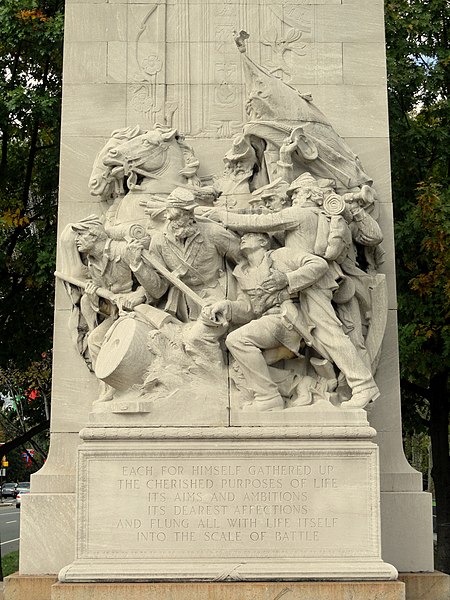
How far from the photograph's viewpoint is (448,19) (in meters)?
19.6

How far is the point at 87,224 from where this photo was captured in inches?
414

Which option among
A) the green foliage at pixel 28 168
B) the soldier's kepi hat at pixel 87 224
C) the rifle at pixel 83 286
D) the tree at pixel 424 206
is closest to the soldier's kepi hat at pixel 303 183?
the soldier's kepi hat at pixel 87 224

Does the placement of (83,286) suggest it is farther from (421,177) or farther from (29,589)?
(421,177)

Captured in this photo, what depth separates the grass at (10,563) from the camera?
2148cm

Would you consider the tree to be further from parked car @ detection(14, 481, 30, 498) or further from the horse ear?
parked car @ detection(14, 481, 30, 498)

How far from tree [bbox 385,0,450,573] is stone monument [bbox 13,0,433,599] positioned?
565 centimetres

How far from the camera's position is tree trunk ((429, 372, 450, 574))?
18.8 metres

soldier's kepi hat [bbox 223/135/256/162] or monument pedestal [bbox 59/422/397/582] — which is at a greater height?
soldier's kepi hat [bbox 223/135/256/162]

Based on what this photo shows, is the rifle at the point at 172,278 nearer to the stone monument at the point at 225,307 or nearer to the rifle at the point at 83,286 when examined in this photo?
the stone monument at the point at 225,307

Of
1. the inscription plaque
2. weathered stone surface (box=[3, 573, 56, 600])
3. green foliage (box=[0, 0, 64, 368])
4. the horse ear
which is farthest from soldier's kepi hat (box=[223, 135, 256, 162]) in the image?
green foliage (box=[0, 0, 64, 368])

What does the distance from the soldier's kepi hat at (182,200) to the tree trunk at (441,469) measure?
9.79m

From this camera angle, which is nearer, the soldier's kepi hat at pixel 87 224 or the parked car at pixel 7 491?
the soldier's kepi hat at pixel 87 224

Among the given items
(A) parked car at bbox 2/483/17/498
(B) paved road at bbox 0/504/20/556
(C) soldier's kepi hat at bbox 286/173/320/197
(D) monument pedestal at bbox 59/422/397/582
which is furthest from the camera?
(A) parked car at bbox 2/483/17/498

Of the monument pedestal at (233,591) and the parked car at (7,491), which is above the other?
the monument pedestal at (233,591)
